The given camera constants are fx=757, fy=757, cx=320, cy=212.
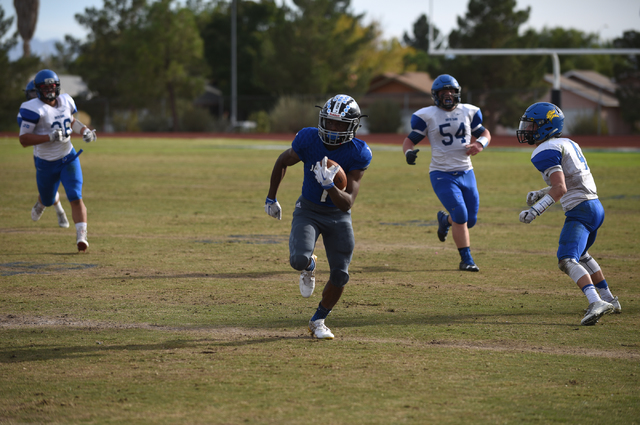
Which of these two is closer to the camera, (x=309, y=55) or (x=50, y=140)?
(x=50, y=140)

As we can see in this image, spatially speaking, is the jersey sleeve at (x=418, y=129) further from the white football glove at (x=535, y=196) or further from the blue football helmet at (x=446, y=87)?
the white football glove at (x=535, y=196)

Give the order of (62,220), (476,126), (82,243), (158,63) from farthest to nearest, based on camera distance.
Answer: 1. (158,63)
2. (62,220)
3. (82,243)
4. (476,126)

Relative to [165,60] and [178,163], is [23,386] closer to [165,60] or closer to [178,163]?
[178,163]

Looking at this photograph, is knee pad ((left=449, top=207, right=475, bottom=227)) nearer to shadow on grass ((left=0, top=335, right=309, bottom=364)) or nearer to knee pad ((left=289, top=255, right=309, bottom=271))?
knee pad ((left=289, top=255, right=309, bottom=271))

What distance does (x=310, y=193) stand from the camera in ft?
19.6

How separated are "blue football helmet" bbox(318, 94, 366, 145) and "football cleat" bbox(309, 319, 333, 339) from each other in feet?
4.56

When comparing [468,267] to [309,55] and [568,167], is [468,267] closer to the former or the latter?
[568,167]

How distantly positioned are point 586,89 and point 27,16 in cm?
4719

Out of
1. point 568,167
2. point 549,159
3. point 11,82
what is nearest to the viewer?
point 549,159

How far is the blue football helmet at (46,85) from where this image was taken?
9.72 m

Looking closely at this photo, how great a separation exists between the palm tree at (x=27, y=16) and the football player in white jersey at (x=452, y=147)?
62.9m

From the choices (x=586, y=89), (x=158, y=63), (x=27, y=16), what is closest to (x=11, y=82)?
(x=158, y=63)

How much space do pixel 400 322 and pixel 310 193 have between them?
4.37 ft

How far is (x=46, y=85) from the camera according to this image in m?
9.76
